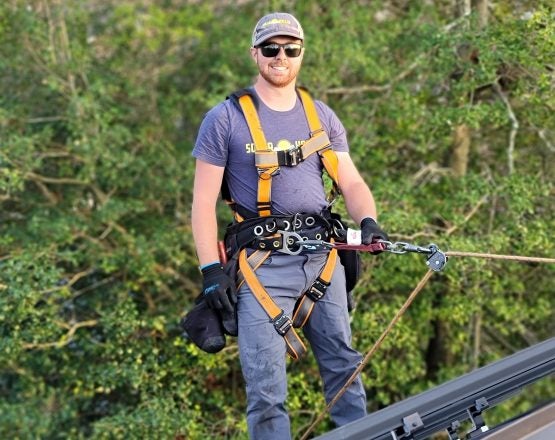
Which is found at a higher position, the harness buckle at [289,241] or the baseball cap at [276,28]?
the baseball cap at [276,28]

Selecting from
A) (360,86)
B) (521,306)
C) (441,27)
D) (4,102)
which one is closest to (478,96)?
(441,27)

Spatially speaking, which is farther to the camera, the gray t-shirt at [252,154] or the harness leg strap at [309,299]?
the harness leg strap at [309,299]

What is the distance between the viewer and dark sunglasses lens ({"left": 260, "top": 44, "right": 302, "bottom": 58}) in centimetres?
361

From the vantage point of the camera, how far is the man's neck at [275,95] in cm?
369

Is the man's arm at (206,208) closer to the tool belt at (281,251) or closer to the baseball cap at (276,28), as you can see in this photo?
the tool belt at (281,251)

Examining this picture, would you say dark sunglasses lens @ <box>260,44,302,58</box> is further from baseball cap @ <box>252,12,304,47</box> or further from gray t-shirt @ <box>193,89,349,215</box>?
gray t-shirt @ <box>193,89,349,215</box>

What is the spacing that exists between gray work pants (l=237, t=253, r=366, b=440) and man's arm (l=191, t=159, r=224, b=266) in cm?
22

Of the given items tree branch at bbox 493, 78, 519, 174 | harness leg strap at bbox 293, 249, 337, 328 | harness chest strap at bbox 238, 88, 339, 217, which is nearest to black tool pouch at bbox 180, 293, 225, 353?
harness leg strap at bbox 293, 249, 337, 328

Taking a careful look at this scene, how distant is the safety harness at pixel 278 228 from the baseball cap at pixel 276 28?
0.24m

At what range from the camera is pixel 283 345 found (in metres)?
3.60

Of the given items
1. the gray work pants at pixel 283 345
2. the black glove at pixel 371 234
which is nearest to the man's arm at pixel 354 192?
the black glove at pixel 371 234

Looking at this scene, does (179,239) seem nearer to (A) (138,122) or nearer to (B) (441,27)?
(A) (138,122)

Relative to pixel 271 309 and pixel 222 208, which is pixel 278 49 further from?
pixel 222 208

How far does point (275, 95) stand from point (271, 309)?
913 millimetres
